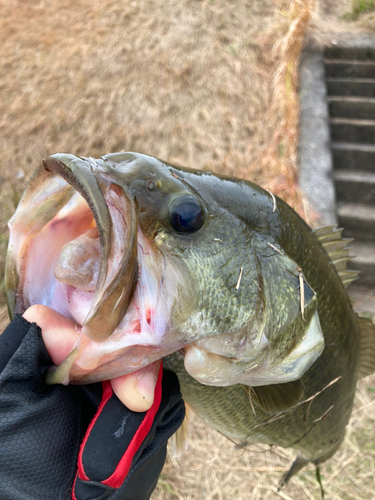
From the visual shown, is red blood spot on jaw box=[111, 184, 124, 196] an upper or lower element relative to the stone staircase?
upper

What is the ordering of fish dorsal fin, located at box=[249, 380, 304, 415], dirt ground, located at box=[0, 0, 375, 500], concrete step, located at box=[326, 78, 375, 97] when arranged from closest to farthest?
fish dorsal fin, located at box=[249, 380, 304, 415] → dirt ground, located at box=[0, 0, 375, 500] → concrete step, located at box=[326, 78, 375, 97]

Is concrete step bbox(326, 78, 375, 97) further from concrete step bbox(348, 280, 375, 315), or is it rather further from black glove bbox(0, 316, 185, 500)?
black glove bbox(0, 316, 185, 500)

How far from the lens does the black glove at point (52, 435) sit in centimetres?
90

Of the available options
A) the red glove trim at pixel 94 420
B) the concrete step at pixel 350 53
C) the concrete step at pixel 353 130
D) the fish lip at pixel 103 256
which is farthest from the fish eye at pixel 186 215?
the concrete step at pixel 350 53

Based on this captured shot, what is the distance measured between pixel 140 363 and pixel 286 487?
7.56ft

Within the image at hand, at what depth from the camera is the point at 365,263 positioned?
3.58 m

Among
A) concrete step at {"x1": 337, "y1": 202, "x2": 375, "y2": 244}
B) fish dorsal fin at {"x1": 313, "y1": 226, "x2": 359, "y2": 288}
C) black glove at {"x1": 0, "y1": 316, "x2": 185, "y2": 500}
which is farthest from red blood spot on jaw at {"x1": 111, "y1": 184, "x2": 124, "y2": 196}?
concrete step at {"x1": 337, "y1": 202, "x2": 375, "y2": 244}

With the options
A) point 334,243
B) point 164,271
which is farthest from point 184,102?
point 164,271

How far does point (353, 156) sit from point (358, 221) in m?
0.75

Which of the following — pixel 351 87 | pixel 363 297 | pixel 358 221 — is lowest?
pixel 363 297

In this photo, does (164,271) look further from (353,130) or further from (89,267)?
(353,130)

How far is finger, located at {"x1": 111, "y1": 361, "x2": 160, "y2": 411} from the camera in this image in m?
0.93

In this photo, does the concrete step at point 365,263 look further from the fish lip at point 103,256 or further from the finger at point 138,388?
the fish lip at point 103,256

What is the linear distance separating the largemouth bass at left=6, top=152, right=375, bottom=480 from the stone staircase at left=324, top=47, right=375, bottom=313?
2.71 metres
